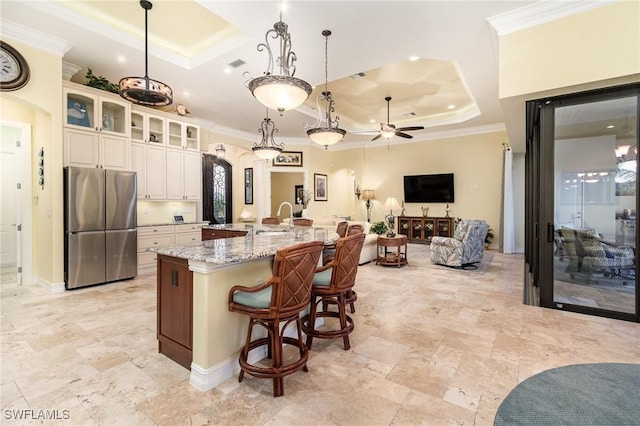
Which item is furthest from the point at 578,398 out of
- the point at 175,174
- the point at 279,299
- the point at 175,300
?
the point at 175,174

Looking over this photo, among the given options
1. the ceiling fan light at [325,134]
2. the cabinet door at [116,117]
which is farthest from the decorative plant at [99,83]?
the ceiling fan light at [325,134]

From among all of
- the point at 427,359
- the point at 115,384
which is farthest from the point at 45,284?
the point at 427,359

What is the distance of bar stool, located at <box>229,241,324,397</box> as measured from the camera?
190 cm

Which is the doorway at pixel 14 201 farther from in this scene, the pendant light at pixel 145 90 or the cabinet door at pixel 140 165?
the pendant light at pixel 145 90

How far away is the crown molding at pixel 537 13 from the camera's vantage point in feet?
9.60

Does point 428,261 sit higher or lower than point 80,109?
lower

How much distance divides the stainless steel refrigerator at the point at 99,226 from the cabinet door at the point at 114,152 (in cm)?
24

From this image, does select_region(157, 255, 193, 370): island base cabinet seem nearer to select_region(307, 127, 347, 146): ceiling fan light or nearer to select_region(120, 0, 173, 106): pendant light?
select_region(120, 0, 173, 106): pendant light

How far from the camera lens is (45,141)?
428cm

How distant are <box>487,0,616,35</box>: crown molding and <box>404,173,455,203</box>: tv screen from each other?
5.55 m

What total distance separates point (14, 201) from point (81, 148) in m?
2.22

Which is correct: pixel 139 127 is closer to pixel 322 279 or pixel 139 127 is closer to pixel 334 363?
pixel 322 279

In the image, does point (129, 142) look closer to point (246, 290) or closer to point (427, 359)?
point (246, 290)

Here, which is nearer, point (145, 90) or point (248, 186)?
point (145, 90)
